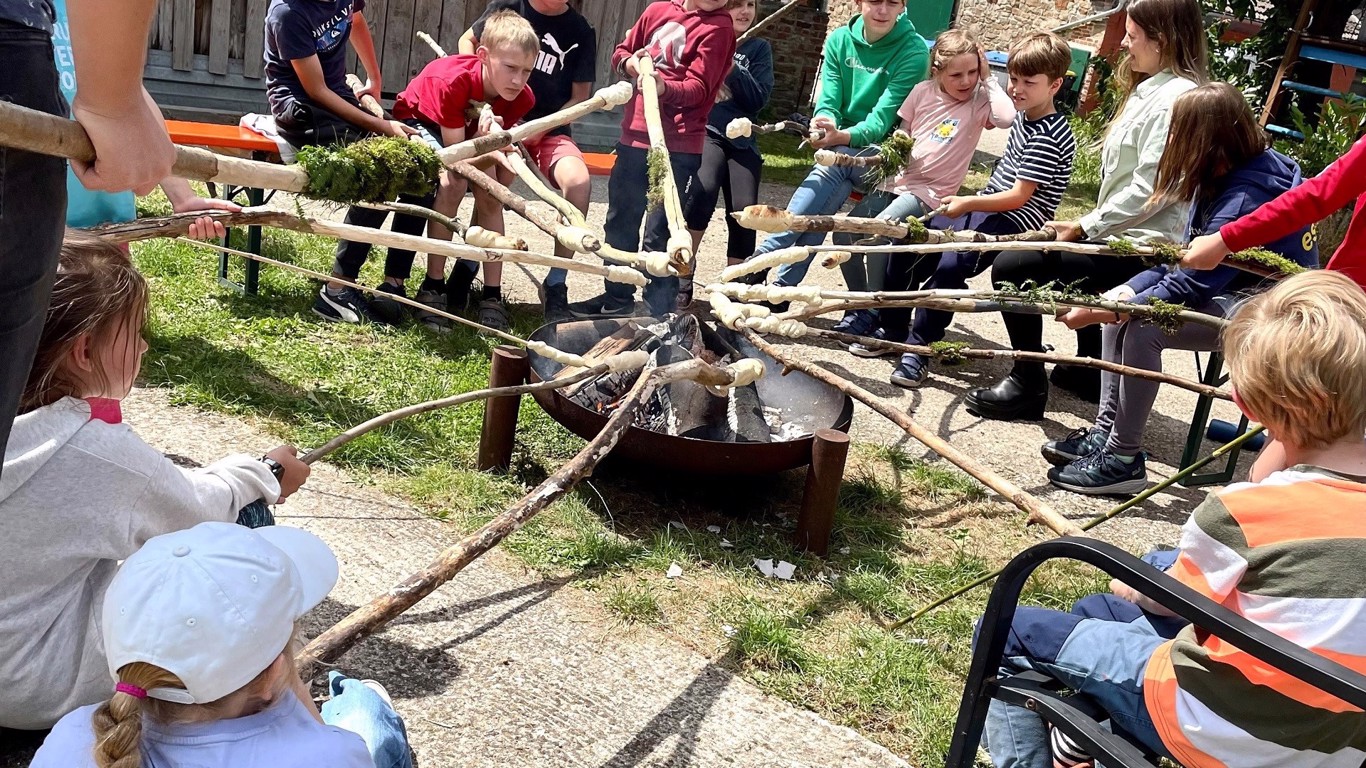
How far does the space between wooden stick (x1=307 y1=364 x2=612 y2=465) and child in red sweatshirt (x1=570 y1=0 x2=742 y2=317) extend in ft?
6.28

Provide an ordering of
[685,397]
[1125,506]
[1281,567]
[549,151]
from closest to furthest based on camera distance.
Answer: [1281,567] < [1125,506] < [685,397] < [549,151]

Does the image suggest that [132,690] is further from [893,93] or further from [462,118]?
[893,93]

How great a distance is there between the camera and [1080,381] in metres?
6.21

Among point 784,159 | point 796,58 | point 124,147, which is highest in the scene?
point 796,58

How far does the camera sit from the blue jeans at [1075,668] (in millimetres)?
2287

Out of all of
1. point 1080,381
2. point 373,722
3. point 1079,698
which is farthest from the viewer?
point 1080,381

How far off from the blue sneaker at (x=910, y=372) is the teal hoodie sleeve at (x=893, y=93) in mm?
1325

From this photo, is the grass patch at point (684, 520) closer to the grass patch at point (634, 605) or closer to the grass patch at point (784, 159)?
the grass patch at point (634, 605)

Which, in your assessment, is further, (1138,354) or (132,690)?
(1138,354)

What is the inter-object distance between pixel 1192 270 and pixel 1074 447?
0.97m

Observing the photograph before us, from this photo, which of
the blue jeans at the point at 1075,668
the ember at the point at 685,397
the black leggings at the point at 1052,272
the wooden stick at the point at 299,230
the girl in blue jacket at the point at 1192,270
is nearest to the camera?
the blue jeans at the point at 1075,668

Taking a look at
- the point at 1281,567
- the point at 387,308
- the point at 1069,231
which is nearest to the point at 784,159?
the point at 1069,231

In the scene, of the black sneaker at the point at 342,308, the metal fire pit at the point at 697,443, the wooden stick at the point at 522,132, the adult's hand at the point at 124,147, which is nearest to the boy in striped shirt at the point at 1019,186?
the metal fire pit at the point at 697,443

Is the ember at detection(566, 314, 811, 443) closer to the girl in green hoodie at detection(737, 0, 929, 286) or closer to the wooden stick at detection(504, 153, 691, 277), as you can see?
the wooden stick at detection(504, 153, 691, 277)
